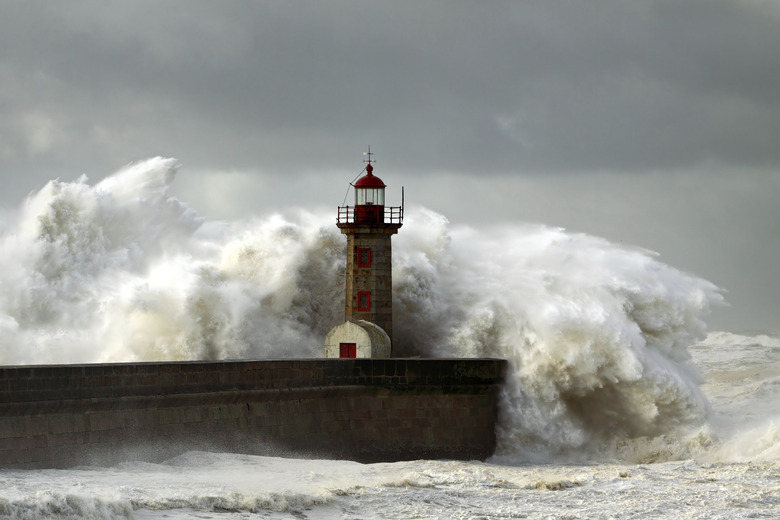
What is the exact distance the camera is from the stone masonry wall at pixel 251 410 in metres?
12.1

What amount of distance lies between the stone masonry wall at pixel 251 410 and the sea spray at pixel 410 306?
1.03 m

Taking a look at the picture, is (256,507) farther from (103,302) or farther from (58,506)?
(103,302)

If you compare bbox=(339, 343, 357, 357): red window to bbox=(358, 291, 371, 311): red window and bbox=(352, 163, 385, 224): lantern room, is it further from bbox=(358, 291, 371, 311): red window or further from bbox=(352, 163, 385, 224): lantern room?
bbox=(352, 163, 385, 224): lantern room

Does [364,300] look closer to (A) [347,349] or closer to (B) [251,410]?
(A) [347,349]

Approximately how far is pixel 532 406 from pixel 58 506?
803cm

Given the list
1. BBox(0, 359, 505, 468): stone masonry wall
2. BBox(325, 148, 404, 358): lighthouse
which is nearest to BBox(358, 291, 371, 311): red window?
BBox(325, 148, 404, 358): lighthouse

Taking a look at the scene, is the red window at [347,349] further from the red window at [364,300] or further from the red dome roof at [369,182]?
the red dome roof at [369,182]

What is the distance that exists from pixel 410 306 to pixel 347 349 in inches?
85.7

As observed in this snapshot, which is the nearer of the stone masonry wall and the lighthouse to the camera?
the stone masonry wall

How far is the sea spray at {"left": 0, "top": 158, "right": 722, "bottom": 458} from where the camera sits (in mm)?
17203

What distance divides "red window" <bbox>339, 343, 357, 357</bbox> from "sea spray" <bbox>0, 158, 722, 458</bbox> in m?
1.75

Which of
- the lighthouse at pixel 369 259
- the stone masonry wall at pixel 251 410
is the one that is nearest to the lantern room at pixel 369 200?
the lighthouse at pixel 369 259

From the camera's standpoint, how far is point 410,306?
19375mm

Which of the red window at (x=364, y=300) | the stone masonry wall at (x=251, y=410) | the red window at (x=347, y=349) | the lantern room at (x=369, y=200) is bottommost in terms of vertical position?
the stone masonry wall at (x=251, y=410)
